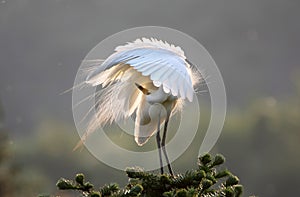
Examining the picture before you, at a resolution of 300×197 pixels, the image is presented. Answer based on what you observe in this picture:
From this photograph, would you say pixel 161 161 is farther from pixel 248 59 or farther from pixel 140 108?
pixel 248 59

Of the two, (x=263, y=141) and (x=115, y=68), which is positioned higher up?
(x=263, y=141)

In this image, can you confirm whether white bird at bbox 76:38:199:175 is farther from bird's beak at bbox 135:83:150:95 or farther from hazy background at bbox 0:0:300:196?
hazy background at bbox 0:0:300:196

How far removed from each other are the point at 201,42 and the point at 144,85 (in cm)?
1220

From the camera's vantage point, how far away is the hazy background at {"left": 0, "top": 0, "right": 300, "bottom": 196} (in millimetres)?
11281

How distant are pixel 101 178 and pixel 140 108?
29.7 feet

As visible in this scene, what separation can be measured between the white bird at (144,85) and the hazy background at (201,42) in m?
6.70

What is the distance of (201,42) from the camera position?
44.3ft

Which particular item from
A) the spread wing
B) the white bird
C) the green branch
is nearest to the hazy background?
the white bird

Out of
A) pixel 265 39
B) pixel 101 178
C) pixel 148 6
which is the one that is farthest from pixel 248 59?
pixel 101 178

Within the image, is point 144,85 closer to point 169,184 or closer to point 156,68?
point 156,68

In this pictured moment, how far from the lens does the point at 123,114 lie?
1512mm

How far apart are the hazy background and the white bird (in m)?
6.70

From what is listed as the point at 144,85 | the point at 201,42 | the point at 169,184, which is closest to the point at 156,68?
the point at 144,85

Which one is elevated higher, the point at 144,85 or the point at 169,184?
the point at 144,85
